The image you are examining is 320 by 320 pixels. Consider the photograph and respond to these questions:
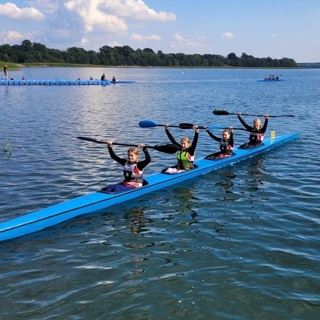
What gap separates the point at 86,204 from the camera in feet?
31.9

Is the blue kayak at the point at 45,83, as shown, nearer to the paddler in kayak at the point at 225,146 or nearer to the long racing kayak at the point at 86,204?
the paddler in kayak at the point at 225,146

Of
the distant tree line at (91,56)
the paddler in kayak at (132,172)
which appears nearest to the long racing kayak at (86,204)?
the paddler in kayak at (132,172)

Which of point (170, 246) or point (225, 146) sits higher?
point (225, 146)

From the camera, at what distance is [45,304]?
6227 mm

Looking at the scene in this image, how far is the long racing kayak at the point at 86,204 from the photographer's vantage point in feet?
27.7

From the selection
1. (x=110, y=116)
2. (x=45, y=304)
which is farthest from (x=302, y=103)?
(x=45, y=304)

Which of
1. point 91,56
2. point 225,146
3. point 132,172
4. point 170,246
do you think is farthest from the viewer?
point 91,56

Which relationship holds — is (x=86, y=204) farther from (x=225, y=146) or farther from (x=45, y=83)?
(x=45, y=83)

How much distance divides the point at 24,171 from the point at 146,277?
8.18 meters

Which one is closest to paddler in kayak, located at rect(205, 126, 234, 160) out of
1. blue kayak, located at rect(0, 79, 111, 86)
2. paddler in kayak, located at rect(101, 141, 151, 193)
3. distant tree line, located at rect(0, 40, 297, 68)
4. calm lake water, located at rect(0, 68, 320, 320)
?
calm lake water, located at rect(0, 68, 320, 320)

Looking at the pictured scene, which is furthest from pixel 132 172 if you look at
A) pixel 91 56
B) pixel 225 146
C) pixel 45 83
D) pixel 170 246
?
pixel 91 56

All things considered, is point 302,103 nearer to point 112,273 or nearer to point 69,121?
point 69,121

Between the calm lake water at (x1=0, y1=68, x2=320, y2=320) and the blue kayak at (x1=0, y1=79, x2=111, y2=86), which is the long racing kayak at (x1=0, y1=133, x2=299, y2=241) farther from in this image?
the blue kayak at (x1=0, y1=79, x2=111, y2=86)

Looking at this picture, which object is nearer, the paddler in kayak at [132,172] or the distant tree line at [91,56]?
the paddler in kayak at [132,172]
